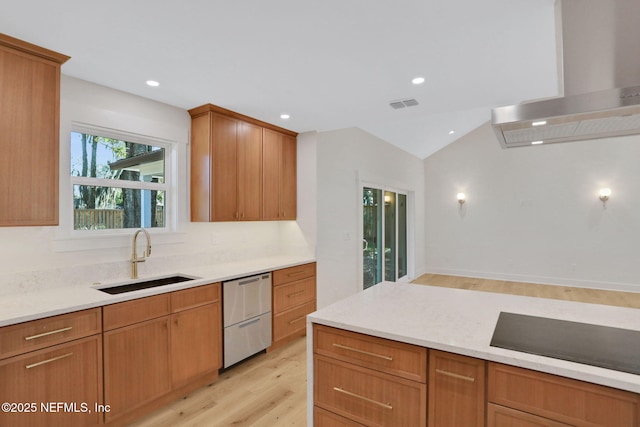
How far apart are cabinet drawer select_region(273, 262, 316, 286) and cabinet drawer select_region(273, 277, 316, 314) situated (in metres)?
0.05

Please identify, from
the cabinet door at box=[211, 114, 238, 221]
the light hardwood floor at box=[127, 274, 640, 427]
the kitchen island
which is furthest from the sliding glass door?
the kitchen island

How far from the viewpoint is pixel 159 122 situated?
2973 mm

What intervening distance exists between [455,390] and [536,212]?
668 cm

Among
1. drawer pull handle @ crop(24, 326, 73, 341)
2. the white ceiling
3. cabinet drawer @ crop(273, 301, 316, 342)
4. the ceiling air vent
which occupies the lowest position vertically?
cabinet drawer @ crop(273, 301, 316, 342)

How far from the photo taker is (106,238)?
2641 mm

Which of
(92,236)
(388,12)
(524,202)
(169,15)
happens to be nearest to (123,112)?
(92,236)

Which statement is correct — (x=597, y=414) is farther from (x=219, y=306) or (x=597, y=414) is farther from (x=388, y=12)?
(x=219, y=306)

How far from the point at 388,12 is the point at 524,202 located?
6.43 m

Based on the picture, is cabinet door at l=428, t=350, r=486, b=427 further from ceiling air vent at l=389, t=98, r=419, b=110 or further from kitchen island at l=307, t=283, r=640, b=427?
ceiling air vent at l=389, t=98, r=419, b=110

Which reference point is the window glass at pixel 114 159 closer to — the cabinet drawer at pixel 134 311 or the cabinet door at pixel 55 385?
the cabinet drawer at pixel 134 311

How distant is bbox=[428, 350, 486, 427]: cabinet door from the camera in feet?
4.09

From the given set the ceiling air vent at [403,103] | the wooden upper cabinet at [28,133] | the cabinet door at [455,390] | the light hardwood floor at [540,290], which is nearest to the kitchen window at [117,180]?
the wooden upper cabinet at [28,133]

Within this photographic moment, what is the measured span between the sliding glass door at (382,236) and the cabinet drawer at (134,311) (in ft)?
10.7

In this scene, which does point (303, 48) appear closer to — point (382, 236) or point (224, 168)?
point (224, 168)
